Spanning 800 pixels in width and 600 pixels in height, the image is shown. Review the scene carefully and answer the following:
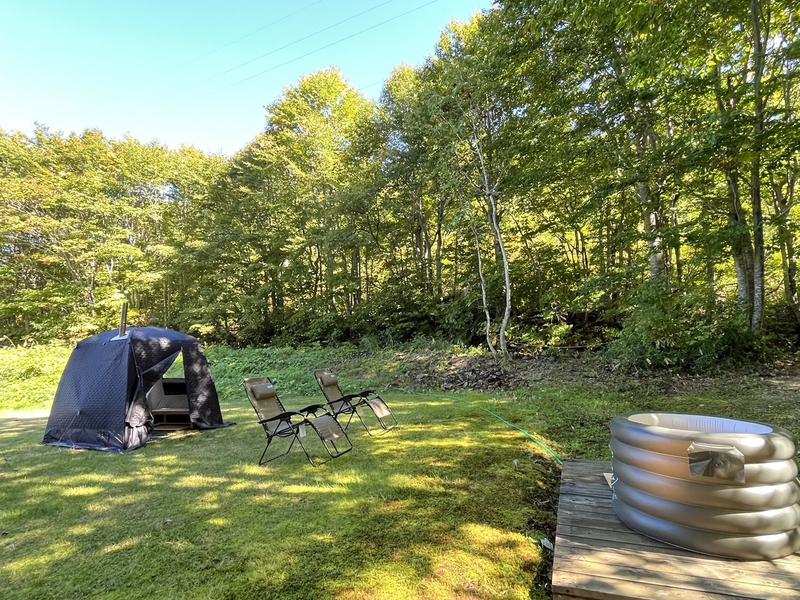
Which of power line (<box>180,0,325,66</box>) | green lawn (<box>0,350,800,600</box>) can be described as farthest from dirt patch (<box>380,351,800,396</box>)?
power line (<box>180,0,325,66</box>)

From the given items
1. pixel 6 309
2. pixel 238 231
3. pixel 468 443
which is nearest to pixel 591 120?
pixel 468 443

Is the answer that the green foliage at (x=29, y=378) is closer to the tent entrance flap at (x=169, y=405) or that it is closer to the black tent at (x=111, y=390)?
the tent entrance flap at (x=169, y=405)

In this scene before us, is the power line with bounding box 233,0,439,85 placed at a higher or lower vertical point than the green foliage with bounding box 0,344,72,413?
higher

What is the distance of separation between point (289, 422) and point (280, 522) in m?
1.58

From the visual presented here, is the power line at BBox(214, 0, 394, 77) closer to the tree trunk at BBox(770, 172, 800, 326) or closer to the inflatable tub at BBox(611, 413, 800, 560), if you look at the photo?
the tree trunk at BBox(770, 172, 800, 326)

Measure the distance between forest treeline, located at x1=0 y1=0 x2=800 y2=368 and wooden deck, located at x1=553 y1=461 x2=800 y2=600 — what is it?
446 cm

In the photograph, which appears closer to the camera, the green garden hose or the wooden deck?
the wooden deck

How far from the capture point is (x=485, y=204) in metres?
11.6

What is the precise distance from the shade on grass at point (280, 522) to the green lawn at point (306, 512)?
1 cm

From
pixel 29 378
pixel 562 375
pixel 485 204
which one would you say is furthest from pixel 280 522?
pixel 29 378

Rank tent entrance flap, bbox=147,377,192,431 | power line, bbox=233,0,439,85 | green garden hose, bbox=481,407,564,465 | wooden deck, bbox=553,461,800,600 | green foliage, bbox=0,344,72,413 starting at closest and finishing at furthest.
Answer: wooden deck, bbox=553,461,800,600 → green garden hose, bbox=481,407,564,465 → tent entrance flap, bbox=147,377,192,431 → power line, bbox=233,0,439,85 → green foliage, bbox=0,344,72,413

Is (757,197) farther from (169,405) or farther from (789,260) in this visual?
(169,405)

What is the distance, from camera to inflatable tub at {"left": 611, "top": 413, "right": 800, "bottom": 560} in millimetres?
1829

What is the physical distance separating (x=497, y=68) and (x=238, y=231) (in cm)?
1215
